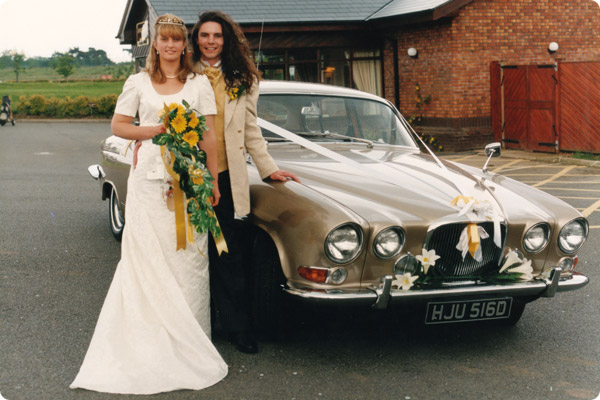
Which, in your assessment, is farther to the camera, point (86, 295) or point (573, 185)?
point (573, 185)

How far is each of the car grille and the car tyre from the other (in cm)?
91

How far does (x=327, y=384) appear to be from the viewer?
13.1 ft

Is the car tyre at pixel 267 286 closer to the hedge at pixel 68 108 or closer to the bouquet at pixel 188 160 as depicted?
the bouquet at pixel 188 160

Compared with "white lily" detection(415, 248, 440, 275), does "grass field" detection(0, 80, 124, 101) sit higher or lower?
higher

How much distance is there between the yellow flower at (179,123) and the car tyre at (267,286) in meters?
0.81

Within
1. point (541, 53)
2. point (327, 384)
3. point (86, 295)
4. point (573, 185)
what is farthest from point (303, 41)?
point (327, 384)

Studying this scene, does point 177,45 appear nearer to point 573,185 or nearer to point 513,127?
point 573,185

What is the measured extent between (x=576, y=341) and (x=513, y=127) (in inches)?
525

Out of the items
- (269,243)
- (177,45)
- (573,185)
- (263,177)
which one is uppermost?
(177,45)

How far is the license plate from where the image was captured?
4215 millimetres

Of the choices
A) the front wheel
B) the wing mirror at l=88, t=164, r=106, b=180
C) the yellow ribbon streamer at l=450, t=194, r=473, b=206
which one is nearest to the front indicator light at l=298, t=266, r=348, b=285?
the yellow ribbon streamer at l=450, t=194, r=473, b=206

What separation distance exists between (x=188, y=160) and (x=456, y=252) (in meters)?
1.61

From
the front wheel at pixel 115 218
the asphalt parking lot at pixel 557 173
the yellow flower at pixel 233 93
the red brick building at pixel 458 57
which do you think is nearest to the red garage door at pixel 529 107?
the red brick building at pixel 458 57

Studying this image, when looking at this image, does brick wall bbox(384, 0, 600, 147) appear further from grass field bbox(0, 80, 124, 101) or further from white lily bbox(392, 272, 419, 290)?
grass field bbox(0, 80, 124, 101)
